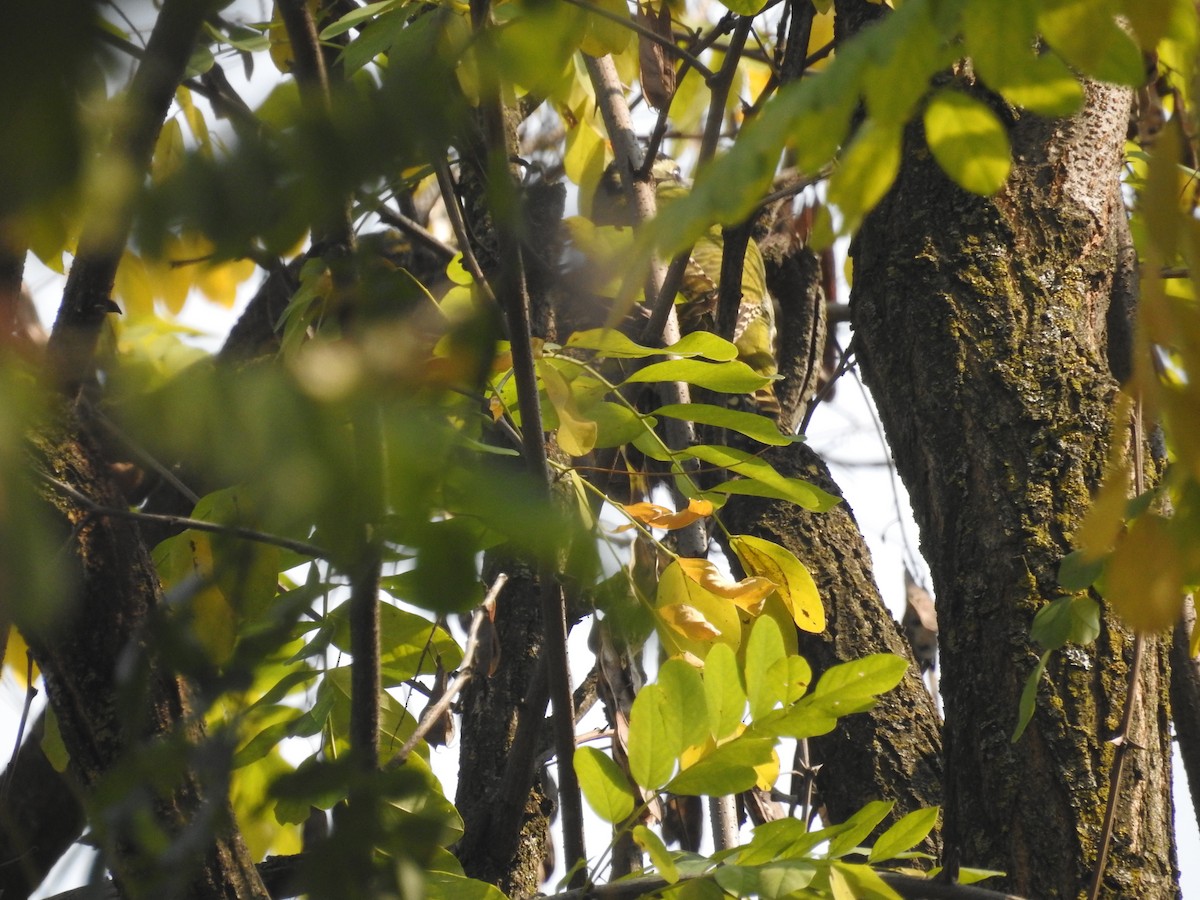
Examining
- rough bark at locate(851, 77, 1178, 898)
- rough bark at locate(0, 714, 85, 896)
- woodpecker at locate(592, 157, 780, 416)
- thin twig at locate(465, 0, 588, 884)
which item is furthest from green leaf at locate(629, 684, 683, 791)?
rough bark at locate(0, 714, 85, 896)

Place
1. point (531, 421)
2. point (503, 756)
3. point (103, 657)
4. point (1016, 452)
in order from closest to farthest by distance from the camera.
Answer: point (531, 421)
point (103, 657)
point (1016, 452)
point (503, 756)

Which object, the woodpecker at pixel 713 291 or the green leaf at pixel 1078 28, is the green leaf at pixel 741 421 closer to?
the green leaf at pixel 1078 28

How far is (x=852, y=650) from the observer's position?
1639mm

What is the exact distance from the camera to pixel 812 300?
222 centimetres

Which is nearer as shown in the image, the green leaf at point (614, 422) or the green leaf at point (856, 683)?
the green leaf at point (856, 683)

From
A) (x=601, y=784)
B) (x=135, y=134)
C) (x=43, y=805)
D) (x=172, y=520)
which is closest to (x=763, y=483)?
(x=601, y=784)

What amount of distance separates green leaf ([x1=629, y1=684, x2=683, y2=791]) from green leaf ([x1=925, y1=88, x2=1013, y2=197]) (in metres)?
0.40

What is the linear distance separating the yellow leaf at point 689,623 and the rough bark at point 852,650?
480 mm

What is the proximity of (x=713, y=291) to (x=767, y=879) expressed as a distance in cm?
136

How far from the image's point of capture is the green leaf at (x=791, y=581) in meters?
1.21

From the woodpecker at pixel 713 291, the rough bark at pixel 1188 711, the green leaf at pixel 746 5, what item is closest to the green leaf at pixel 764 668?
the green leaf at pixel 746 5

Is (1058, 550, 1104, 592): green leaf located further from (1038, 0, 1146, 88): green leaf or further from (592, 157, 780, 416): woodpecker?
(592, 157, 780, 416): woodpecker

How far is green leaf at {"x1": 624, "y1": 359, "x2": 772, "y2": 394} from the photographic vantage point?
1018 mm

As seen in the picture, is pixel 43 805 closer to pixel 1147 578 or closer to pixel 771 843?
pixel 771 843
